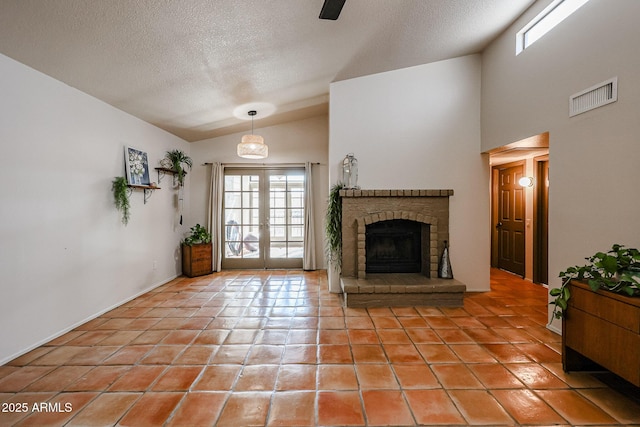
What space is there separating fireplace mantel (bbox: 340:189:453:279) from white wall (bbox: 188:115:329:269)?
161 cm

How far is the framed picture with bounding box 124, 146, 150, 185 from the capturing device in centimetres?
397

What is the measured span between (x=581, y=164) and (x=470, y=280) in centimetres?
222

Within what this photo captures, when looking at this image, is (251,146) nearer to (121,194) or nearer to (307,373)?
(121,194)

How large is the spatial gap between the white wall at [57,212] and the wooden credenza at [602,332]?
14.6ft

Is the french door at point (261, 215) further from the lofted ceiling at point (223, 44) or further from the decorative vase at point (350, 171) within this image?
the decorative vase at point (350, 171)

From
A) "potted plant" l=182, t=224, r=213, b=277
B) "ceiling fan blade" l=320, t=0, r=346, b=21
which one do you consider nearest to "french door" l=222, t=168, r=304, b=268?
"potted plant" l=182, t=224, r=213, b=277

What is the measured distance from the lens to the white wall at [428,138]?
4.36 m

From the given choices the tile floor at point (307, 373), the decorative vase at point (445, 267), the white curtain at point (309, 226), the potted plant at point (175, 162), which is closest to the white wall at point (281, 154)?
the white curtain at point (309, 226)

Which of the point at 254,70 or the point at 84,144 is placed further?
the point at 254,70

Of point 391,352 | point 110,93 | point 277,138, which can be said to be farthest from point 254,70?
point 391,352

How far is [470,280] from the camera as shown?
173 inches

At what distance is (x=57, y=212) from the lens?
2910 mm

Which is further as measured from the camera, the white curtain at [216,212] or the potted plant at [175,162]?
the white curtain at [216,212]

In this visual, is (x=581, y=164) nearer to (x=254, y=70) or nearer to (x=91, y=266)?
(x=254, y=70)
